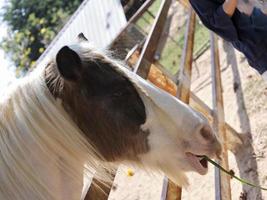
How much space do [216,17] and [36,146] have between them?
1130 mm

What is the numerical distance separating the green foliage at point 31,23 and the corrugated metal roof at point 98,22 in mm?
7620

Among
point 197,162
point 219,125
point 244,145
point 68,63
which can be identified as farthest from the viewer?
point 244,145

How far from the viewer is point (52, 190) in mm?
1734

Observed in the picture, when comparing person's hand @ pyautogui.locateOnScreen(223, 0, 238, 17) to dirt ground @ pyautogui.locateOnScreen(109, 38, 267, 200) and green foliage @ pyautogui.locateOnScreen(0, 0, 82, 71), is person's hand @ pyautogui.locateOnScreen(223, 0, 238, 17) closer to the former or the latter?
dirt ground @ pyautogui.locateOnScreen(109, 38, 267, 200)

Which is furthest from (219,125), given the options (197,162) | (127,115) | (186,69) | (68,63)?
(68,63)

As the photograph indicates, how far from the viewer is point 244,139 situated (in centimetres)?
369

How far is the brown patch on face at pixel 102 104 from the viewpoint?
1768 millimetres

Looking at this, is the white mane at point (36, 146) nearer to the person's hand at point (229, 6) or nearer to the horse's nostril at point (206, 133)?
the horse's nostril at point (206, 133)

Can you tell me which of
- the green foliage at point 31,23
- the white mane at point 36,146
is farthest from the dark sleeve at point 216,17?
the green foliage at point 31,23

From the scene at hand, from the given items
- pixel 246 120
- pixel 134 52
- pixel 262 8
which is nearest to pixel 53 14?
pixel 134 52

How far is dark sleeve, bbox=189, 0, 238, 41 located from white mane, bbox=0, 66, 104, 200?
0.99 meters

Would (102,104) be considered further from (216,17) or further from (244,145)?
(244,145)

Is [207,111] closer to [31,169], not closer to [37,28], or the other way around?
→ [31,169]

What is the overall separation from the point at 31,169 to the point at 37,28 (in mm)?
15790
